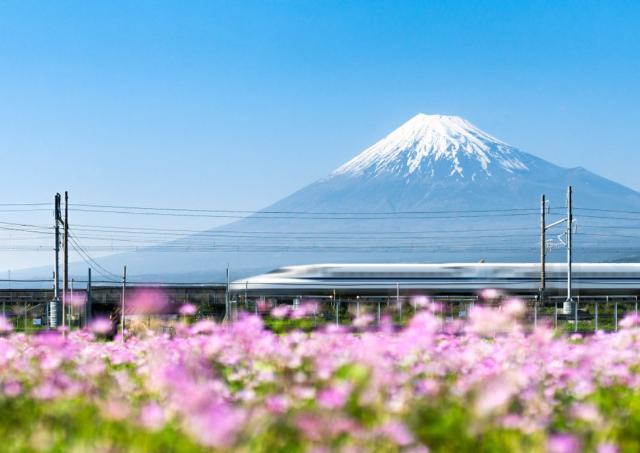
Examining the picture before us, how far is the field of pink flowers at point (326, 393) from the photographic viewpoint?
4133 mm

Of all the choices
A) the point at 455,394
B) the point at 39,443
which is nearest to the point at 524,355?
the point at 455,394

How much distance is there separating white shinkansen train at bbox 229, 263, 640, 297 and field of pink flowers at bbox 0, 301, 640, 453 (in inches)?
1706

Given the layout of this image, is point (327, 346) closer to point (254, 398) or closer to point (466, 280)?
point (254, 398)

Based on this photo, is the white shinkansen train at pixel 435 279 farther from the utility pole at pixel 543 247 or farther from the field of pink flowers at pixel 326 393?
the field of pink flowers at pixel 326 393

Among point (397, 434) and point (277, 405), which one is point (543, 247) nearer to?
point (277, 405)

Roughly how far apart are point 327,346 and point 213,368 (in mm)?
869

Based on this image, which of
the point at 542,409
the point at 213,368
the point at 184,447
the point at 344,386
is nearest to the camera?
the point at 184,447

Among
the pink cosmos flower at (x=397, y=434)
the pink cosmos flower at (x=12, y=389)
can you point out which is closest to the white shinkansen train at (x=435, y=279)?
the pink cosmos flower at (x=12, y=389)

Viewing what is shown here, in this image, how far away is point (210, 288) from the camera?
46719 mm

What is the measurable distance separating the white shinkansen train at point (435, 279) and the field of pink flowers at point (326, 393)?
43.3m

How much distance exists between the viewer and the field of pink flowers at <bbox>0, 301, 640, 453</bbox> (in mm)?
4133

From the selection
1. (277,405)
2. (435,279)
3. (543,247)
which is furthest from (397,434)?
(435,279)

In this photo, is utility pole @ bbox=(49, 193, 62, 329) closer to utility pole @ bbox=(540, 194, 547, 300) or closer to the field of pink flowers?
utility pole @ bbox=(540, 194, 547, 300)

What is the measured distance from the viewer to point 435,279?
53.2m
